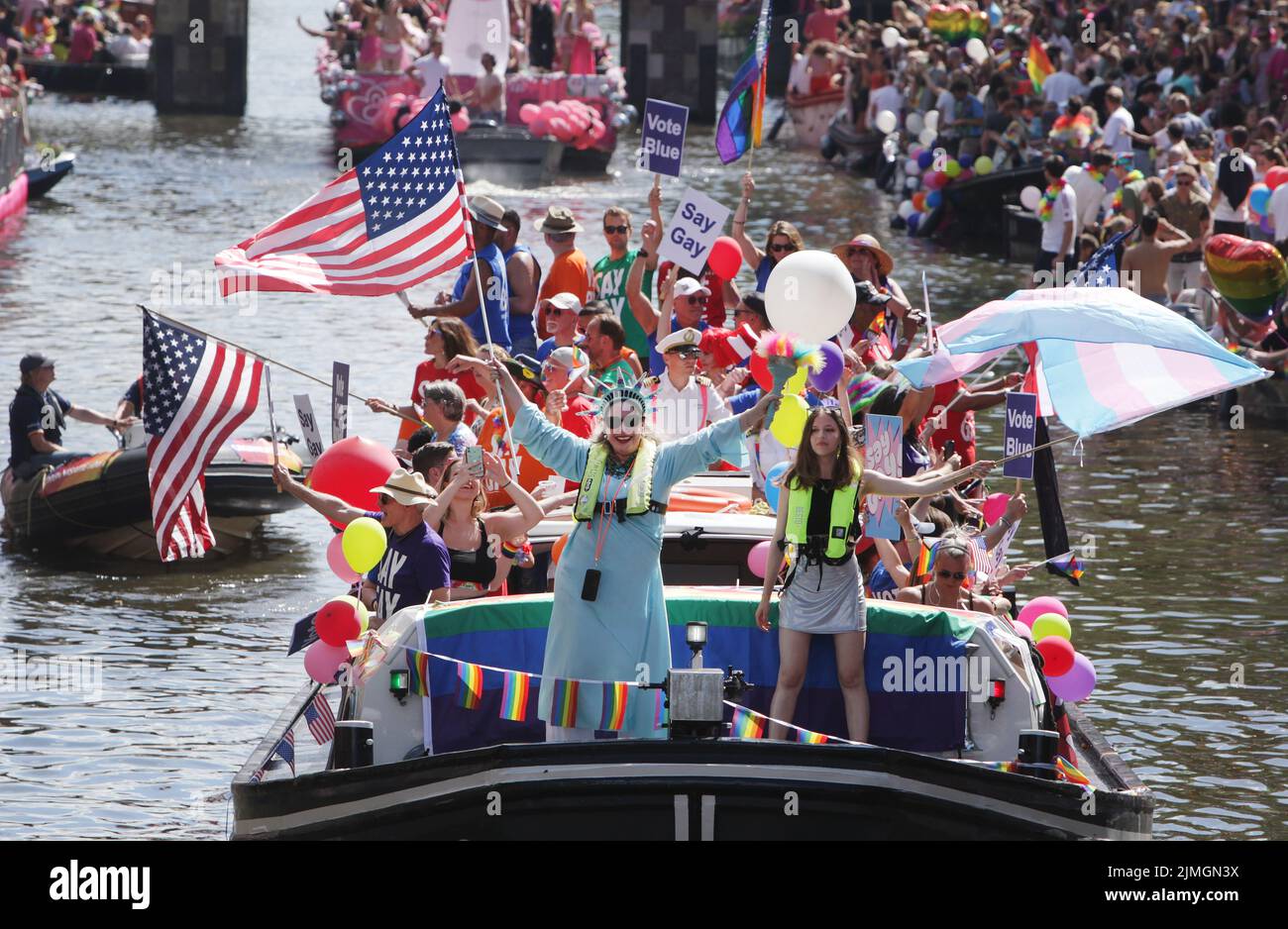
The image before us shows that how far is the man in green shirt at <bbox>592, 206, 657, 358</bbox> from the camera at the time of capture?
15109 millimetres

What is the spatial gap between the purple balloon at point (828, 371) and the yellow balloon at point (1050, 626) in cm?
152

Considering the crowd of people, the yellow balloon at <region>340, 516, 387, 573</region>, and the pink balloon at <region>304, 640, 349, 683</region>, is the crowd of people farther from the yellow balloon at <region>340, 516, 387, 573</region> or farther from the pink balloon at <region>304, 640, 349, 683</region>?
the pink balloon at <region>304, 640, 349, 683</region>

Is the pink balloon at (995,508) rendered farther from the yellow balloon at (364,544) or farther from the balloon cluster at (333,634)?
the balloon cluster at (333,634)

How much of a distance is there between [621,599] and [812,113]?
35.1 m

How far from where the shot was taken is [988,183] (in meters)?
29.5

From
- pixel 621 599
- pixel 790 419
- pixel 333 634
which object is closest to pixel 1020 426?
pixel 790 419

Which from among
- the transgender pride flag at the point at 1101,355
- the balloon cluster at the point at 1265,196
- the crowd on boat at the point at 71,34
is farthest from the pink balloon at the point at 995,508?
the crowd on boat at the point at 71,34

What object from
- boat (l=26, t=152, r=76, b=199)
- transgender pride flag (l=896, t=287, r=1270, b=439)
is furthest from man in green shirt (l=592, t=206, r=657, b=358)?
boat (l=26, t=152, r=76, b=199)

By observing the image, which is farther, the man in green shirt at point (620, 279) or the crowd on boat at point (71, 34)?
the crowd on boat at point (71, 34)

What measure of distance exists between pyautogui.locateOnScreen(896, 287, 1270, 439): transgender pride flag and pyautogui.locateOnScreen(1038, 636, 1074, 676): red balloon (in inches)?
41.5

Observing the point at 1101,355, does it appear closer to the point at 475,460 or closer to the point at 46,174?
the point at 475,460

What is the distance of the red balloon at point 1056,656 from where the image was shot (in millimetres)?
8797

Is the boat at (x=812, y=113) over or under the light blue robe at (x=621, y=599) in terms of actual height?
over

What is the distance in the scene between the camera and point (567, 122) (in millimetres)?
36469
